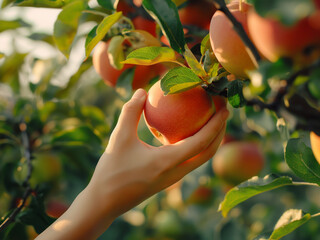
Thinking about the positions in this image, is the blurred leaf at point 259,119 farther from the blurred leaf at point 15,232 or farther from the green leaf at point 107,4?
the blurred leaf at point 15,232

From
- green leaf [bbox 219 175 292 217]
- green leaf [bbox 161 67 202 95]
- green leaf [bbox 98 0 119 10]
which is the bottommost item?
green leaf [bbox 219 175 292 217]

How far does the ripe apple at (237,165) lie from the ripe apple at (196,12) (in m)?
0.78

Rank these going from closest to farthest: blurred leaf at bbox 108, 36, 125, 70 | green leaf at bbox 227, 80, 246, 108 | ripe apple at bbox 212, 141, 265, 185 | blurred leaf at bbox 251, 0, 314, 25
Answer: blurred leaf at bbox 251, 0, 314, 25 < green leaf at bbox 227, 80, 246, 108 < blurred leaf at bbox 108, 36, 125, 70 < ripe apple at bbox 212, 141, 265, 185

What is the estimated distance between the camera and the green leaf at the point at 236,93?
23.6 inches

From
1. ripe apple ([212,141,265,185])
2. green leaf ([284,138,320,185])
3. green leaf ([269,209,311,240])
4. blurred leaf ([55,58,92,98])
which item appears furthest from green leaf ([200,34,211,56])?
ripe apple ([212,141,265,185])

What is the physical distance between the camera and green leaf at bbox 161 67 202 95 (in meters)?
0.61

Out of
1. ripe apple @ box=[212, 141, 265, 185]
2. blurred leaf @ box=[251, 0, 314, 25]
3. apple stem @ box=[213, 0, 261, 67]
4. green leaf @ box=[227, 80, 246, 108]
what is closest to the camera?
blurred leaf @ box=[251, 0, 314, 25]

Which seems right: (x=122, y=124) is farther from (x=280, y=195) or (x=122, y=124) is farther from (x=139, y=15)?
(x=280, y=195)

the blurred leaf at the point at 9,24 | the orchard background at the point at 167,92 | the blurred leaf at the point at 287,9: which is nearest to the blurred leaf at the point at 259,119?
the orchard background at the point at 167,92

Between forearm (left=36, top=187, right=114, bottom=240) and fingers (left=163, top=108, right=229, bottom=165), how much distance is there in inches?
6.1

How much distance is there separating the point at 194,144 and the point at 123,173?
136mm

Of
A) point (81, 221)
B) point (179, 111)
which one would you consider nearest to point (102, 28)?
point (179, 111)

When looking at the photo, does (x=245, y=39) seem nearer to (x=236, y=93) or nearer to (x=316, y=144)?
(x=236, y=93)

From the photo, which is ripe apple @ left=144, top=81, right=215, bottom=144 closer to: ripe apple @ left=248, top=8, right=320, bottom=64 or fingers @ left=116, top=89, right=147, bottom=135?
fingers @ left=116, top=89, right=147, bottom=135
